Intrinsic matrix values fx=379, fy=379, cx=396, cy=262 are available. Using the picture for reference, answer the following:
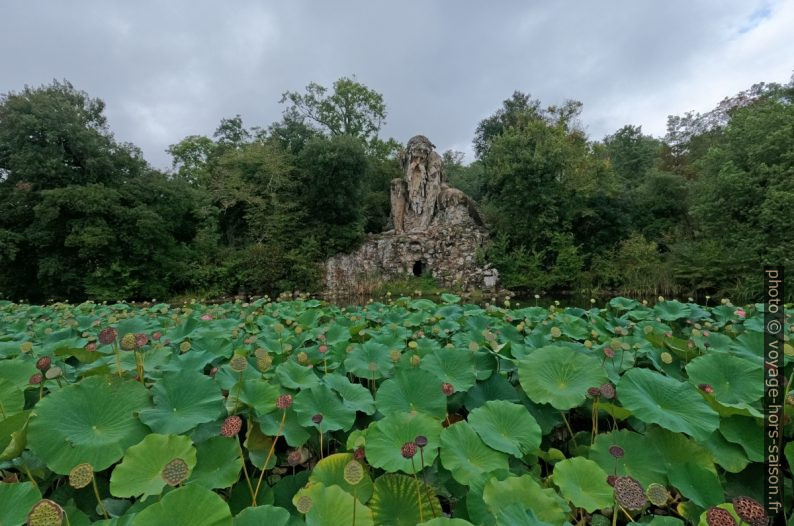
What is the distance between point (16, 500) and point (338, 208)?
16.4m

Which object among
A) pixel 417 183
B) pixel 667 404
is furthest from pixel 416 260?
pixel 667 404

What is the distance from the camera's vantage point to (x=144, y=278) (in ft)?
46.2

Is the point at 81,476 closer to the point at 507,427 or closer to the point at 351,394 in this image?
the point at 351,394

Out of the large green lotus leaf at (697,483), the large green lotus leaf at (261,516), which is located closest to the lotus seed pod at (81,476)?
the large green lotus leaf at (261,516)

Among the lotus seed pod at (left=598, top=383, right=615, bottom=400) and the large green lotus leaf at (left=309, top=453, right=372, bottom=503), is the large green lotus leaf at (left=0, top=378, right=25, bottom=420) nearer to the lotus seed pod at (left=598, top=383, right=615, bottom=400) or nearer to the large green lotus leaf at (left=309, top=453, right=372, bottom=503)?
the large green lotus leaf at (left=309, top=453, right=372, bottom=503)

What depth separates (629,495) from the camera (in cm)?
60

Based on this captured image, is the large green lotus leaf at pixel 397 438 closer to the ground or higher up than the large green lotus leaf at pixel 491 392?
higher up

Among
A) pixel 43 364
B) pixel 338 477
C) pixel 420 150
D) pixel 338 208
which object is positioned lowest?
pixel 338 477

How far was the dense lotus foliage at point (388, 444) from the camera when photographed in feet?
2.10

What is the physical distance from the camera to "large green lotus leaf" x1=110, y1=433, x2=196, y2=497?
655 millimetres

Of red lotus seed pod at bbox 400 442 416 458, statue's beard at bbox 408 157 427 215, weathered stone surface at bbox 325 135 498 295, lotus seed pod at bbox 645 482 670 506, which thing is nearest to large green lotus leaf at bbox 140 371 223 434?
red lotus seed pod at bbox 400 442 416 458

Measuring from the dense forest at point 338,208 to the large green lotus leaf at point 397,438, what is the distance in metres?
12.8

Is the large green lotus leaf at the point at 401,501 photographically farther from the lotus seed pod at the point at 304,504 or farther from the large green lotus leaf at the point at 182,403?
the large green lotus leaf at the point at 182,403

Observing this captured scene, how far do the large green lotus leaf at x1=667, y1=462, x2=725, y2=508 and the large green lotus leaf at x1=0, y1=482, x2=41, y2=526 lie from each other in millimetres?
1147
